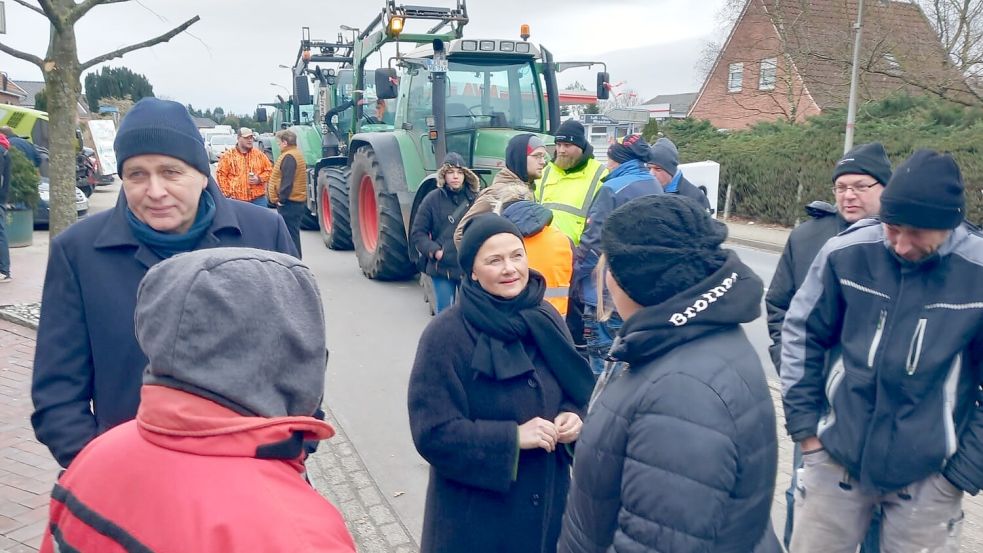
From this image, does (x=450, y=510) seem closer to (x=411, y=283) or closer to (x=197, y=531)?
(x=197, y=531)

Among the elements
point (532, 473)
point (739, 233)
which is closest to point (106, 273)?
point (532, 473)

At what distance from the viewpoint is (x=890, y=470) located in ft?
7.84

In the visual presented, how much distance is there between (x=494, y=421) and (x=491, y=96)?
22.1 feet

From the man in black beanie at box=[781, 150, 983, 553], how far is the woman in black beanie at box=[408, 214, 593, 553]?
2.86ft

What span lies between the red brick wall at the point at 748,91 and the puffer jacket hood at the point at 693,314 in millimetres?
28027

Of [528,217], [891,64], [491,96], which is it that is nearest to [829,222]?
[528,217]

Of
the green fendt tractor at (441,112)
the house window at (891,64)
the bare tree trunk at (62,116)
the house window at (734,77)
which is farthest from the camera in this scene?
the house window at (734,77)

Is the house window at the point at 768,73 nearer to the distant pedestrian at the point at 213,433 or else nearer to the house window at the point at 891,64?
the house window at the point at 891,64

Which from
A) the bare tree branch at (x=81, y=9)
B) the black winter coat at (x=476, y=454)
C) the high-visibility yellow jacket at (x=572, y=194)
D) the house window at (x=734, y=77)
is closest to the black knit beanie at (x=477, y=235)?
the black winter coat at (x=476, y=454)

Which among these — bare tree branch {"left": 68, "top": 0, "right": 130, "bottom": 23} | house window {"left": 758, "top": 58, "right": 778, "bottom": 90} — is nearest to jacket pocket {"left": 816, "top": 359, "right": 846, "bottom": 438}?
bare tree branch {"left": 68, "top": 0, "right": 130, "bottom": 23}

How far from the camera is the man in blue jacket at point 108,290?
2.07m

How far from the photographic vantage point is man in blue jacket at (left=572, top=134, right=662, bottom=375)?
437 centimetres

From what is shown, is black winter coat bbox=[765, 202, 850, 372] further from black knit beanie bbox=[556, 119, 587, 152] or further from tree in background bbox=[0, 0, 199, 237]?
tree in background bbox=[0, 0, 199, 237]

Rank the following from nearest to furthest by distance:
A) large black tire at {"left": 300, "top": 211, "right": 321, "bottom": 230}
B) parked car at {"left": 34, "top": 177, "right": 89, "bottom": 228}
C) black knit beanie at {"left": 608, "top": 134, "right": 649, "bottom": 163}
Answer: black knit beanie at {"left": 608, "top": 134, "right": 649, "bottom": 163}, parked car at {"left": 34, "top": 177, "right": 89, "bottom": 228}, large black tire at {"left": 300, "top": 211, "right": 321, "bottom": 230}
